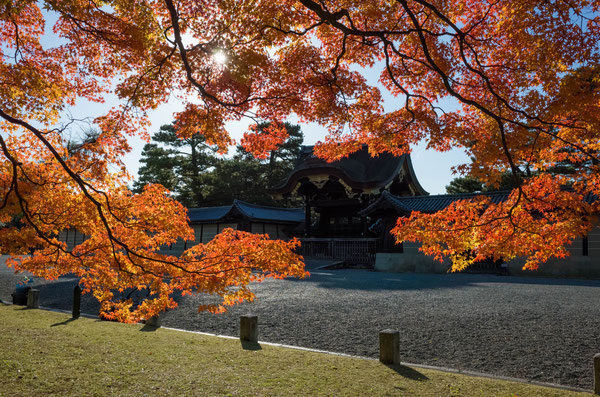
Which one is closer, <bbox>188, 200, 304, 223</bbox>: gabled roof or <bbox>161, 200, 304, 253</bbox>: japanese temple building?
<bbox>188, 200, 304, 223</bbox>: gabled roof

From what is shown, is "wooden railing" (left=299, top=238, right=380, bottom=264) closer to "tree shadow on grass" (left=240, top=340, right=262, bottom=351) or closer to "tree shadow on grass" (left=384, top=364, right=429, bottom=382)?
"tree shadow on grass" (left=240, top=340, right=262, bottom=351)

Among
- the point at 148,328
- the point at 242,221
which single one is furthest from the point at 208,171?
the point at 148,328

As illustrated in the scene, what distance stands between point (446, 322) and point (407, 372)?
2.76 meters

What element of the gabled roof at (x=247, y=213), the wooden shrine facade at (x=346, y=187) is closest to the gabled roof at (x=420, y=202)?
the wooden shrine facade at (x=346, y=187)

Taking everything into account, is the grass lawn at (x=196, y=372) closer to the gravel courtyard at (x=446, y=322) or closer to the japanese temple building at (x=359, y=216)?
the gravel courtyard at (x=446, y=322)

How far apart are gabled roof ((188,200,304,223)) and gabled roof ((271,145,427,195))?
2868 millimetres

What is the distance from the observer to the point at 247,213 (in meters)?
26.5

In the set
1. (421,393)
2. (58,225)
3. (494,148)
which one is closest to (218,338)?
(58,225)

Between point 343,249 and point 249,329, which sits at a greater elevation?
point 343,249

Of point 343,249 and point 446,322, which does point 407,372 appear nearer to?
point 446,322

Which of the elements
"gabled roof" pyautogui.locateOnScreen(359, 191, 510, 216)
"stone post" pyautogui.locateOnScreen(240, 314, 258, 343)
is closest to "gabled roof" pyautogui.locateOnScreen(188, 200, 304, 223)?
"gabled roof" pyautogui.locateOnScreen(359, 191, 510, 216)

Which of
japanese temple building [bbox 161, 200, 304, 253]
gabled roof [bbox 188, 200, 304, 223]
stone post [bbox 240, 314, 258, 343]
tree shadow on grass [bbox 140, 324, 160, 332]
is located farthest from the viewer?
japanese temple building [bbox 161, 200, 304, 253]

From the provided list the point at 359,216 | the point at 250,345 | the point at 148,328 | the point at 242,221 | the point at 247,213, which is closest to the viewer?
the point at 250,345

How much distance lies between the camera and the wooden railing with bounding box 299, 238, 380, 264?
67.9ft
